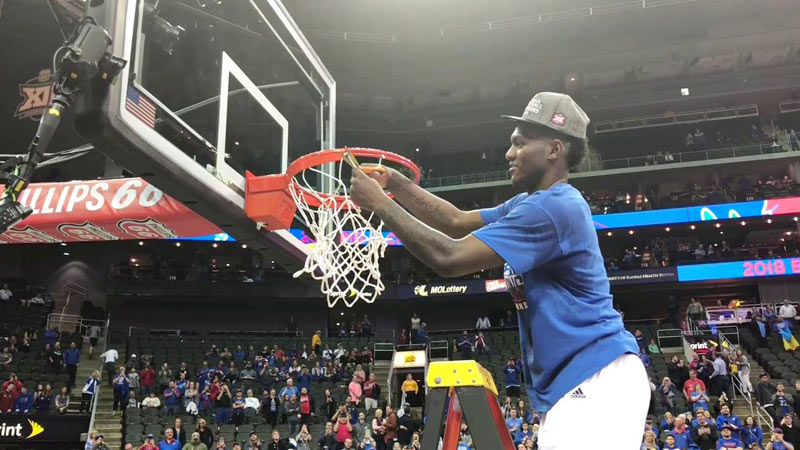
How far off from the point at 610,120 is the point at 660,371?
17.1m

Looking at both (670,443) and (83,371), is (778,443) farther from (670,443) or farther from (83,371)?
(83,371)

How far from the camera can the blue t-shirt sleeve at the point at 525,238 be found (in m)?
2.38

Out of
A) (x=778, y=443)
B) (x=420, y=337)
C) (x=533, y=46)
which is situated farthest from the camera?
(x=533, y=46)

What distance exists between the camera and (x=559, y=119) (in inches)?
104

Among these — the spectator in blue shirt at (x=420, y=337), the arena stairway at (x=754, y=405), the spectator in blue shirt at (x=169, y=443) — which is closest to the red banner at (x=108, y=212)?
the spectator in blue shirt at (x=169, y=443)

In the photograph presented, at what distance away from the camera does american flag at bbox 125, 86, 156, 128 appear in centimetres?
636

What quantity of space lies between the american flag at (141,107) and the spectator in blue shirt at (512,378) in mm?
13326

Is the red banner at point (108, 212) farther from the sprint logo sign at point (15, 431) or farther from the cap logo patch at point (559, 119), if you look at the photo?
the sprint logo sign at point (15, 431)

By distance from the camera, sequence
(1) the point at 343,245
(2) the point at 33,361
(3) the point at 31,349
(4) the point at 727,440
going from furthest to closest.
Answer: (3) the point at 31,349 < (2) the point at 33,361 < (4) the point at 727,440 < (1) the point at 343,245

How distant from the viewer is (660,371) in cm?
1967

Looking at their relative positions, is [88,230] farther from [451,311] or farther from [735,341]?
[451,311]

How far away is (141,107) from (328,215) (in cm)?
215

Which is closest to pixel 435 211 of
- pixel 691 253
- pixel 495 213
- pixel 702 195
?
pixel 495 213

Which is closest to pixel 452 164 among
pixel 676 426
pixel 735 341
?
pixel 735 341
